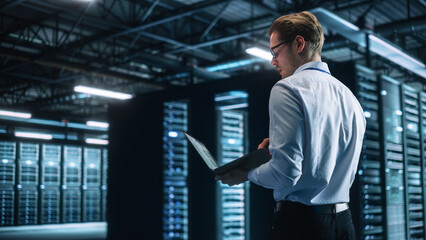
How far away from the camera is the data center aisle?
1100 centimetres

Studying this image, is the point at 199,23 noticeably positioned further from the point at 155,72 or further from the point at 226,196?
the point at 226,196

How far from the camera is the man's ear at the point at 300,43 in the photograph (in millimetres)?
1368

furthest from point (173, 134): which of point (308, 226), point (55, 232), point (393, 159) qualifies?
point (55, 232)

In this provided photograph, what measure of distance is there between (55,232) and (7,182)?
1.94 meters

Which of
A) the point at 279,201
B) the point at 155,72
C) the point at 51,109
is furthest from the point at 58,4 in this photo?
the point at 51,109

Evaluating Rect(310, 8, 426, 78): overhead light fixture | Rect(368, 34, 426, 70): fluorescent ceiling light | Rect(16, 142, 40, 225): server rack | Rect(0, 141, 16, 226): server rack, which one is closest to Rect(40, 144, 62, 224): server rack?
Rect(16, 142, 40, 225): server rack

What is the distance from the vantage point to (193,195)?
5504mm

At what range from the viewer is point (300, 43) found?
1.38 m

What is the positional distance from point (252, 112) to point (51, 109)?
16.3 meters

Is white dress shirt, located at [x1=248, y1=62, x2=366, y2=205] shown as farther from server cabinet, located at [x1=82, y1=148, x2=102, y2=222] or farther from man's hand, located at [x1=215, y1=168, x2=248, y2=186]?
server cabinet, located at [x1=82, y1=148, x2=102, y2=222]

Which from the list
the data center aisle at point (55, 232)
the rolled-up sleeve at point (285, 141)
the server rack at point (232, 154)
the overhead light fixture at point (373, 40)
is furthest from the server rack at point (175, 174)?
the data center aisle at point (55, 232)

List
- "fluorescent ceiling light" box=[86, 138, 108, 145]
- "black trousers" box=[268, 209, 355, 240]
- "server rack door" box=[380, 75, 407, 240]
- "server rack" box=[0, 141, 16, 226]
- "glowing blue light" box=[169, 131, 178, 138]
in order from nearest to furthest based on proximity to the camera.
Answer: "black trousers" box=[268, 209, 355, 240] → "server rack door" box=[380, 75, 407, 240] → "glowing blue light" box=[169, 131, 178, 138] → "server rack" box=[0, 141, 16, 226] → "fluorescent ceiling light" box=[86, 138, 108, 145]

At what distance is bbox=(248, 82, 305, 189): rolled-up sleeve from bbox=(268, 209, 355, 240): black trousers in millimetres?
143

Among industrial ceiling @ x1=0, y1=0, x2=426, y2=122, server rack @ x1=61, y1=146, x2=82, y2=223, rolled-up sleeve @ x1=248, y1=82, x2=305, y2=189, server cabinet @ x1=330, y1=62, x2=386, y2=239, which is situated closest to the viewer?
rolled-up sleeve @ x1=248, y1=82, x2=305, y2=189
